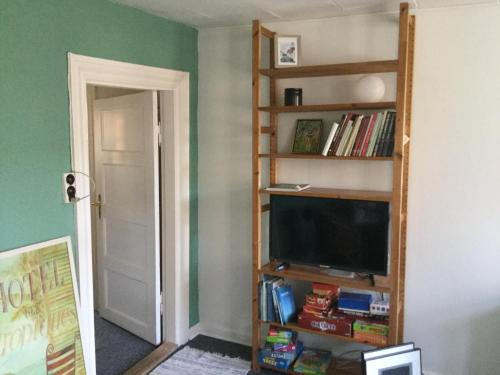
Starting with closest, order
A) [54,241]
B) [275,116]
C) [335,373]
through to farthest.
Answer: [54,241], [335,373], [275,116]

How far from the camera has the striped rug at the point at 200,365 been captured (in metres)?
2.97

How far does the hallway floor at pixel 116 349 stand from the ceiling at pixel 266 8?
7.65 ft

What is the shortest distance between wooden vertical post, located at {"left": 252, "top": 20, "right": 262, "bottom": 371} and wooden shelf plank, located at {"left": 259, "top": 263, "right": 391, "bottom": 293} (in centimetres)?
12

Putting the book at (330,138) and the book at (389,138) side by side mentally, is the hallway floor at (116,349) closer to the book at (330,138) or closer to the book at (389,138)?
the book at (330,138)

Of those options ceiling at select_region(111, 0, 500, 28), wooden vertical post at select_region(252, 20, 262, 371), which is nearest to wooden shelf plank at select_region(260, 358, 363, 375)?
wooden vertical post at select_region(252, 20, 262, 371)

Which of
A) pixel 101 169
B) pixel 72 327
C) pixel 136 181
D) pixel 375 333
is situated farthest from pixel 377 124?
pixel 101 169

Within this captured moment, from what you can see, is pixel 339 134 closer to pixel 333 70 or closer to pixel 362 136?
pixel 362 136

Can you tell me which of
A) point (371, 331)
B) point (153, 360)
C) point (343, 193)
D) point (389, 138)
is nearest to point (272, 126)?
point (343, 193)

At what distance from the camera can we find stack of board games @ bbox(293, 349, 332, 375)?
283cm

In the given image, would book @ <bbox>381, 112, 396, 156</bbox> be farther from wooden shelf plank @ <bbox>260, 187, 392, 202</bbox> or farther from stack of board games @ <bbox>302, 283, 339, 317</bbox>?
stack of board games @ <bbox>302, 283, 339, 317</bbox>

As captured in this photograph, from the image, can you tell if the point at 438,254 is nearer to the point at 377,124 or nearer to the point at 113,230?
the point at 377,124

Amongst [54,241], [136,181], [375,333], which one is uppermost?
[136,181]

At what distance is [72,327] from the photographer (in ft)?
7.70

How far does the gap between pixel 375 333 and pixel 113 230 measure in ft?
6.95
